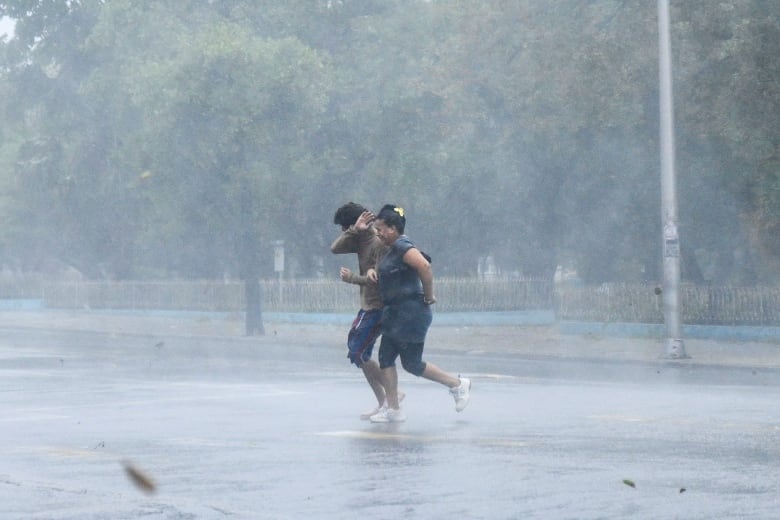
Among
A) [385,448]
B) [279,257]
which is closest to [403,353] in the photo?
[385,448]

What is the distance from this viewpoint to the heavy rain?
9.18 meters

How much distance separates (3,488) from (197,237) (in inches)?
1558

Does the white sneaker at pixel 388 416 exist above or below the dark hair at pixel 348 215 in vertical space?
below

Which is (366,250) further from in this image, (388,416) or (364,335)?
(388,416)

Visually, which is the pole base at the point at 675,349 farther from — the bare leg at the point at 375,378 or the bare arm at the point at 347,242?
the bare arm at the point at 347,242

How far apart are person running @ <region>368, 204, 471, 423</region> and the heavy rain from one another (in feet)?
0.09

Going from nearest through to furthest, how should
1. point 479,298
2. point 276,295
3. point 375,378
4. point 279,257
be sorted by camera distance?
1. point 375,378
2. point 479,298
3. point 279,257
4. point 276,295

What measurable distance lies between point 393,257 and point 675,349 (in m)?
13.1

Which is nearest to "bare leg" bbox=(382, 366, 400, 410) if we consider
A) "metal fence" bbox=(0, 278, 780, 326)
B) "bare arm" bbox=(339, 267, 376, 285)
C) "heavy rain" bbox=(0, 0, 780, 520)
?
"heavy rain" bbox=(0, 0, 780, 520)

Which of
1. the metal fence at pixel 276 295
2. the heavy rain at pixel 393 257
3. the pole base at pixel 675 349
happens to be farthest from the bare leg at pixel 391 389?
the metal fence at pixel 276 295

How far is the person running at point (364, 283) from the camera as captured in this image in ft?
40.6

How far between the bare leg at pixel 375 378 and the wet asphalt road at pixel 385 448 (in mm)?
305

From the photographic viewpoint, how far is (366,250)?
1255 centimetres

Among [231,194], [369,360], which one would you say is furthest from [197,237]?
[369,360]
